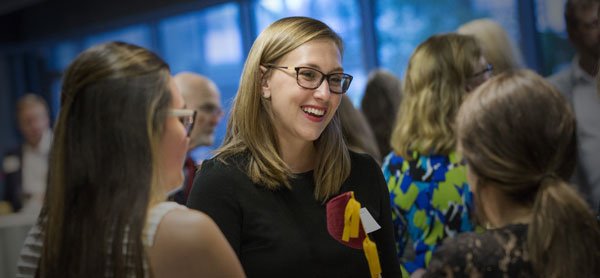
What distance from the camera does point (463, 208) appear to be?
1.96 metres

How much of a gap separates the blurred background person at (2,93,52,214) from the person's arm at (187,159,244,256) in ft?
13.1

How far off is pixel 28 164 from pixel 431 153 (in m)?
4.20

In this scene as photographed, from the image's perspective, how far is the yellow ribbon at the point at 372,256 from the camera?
1525 millimetres

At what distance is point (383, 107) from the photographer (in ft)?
10.9

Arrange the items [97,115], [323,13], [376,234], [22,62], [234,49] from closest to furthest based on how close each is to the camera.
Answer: [97,115] → [376,234] → [323,13] → [234,49] → [22,62]

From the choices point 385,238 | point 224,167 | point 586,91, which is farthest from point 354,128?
point 224,167

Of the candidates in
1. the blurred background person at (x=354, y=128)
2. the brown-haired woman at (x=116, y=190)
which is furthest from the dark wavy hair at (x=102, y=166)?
the blurred background person at (x=354, y=128)

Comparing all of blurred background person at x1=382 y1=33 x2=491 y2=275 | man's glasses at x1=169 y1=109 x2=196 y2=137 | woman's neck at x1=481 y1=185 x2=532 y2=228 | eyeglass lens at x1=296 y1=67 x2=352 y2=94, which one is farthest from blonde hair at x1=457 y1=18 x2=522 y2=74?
man's glasses at x1=169 y1=109 x2=196 y2=137

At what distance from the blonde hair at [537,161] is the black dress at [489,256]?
0.03m

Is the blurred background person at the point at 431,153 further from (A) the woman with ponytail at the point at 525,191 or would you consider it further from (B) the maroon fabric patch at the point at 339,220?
(A) the woman with ponytail at the point at 525,191

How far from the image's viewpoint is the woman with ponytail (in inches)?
42.4

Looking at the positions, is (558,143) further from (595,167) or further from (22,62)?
(22,62)

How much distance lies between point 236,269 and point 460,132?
60cm

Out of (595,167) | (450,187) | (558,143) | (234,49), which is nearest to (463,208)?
(450,187)
